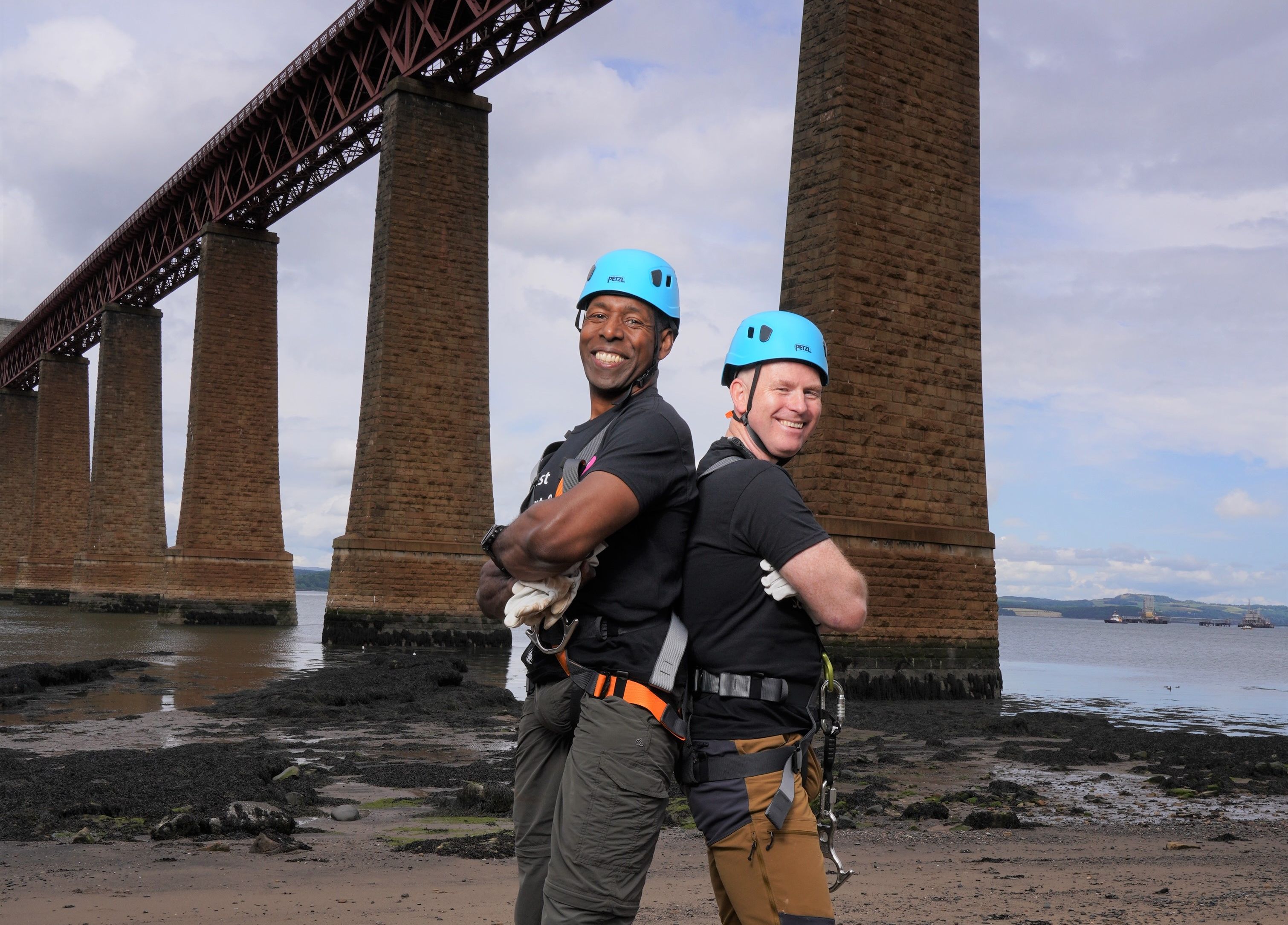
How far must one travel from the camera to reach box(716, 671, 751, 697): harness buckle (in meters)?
2.45

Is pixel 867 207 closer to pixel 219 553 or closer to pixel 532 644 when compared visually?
pixel 532 644

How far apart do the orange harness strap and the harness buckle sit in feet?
0.36

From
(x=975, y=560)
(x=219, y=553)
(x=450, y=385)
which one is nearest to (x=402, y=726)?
(x=975, y=560)

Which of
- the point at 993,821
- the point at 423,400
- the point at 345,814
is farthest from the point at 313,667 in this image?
the point at 993,821

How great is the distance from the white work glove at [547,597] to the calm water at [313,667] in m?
11.1

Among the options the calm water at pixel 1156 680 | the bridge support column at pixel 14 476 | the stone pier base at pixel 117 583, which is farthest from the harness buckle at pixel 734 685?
the bridge support column at pixel 14 476

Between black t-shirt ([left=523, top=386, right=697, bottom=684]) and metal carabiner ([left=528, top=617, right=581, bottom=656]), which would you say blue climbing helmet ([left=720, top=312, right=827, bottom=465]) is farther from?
metal carabiner ([left=528, top=617, right=581, bottom=656])

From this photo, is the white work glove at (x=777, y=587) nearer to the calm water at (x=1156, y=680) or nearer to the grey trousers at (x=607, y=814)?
the grey trousers at (x=607, y=814)

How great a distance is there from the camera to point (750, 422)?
276 cm

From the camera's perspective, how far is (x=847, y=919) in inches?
187

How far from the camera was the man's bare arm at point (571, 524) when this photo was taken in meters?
2.42

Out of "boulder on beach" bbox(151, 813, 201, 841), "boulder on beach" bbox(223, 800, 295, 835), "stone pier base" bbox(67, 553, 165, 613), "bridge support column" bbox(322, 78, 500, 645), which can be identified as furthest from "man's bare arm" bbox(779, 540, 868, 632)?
"stone pier base" bbox(67, 553, 165, 613)

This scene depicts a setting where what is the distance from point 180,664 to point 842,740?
41.0ft

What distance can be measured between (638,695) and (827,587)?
44cm
